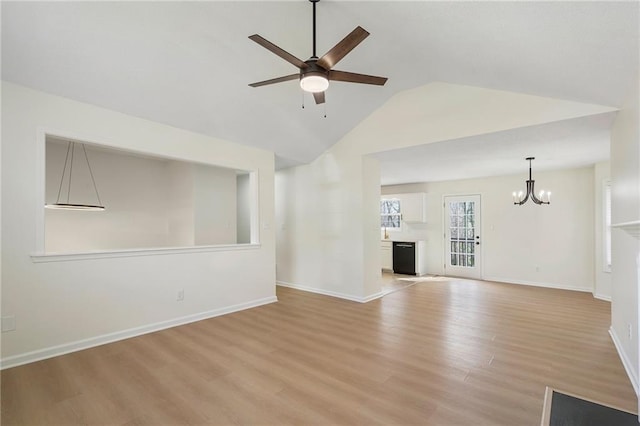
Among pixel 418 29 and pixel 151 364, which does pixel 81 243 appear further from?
pixel 418 29

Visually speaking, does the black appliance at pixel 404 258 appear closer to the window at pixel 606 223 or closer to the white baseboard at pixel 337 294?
the white baseboard at pixel 337 294

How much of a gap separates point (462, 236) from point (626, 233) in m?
4.85

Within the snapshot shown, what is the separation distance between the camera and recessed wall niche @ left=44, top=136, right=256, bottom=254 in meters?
5.01

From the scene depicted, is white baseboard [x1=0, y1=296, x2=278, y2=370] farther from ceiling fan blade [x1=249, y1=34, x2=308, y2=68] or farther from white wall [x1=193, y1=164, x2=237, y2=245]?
ceiling fan blade [x1=249, y1=34, x2=308, y2=68]

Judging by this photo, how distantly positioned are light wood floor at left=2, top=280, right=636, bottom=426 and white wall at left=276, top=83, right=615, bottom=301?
133cm

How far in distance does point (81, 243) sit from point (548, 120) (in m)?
7.00

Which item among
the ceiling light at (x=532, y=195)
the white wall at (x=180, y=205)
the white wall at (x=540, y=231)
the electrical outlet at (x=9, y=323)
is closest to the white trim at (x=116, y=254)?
the electrical outlet at (x=9, y=323)

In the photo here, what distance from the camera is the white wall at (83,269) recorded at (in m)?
2.79

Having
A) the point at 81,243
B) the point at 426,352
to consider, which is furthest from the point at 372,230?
the point at 81,243

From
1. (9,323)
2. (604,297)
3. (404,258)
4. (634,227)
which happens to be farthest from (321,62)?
(404,258)

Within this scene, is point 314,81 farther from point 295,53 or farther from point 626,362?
point 626,362

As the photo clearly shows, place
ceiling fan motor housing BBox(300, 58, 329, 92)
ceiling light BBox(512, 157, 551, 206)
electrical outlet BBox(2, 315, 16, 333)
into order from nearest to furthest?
ceiling fan motor housing BBox(300, 58, 329, 92), electrical outlet BBox(2, 315, 16, 333), ceiling light BBox(512, 157, 551, 206)

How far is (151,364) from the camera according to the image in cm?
278

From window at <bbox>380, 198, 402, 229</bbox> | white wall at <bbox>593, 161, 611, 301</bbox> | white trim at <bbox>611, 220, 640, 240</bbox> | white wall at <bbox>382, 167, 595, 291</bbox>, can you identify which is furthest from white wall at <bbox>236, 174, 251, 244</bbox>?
white wall at <bbox>593, 161, 611, 301</bbox>
